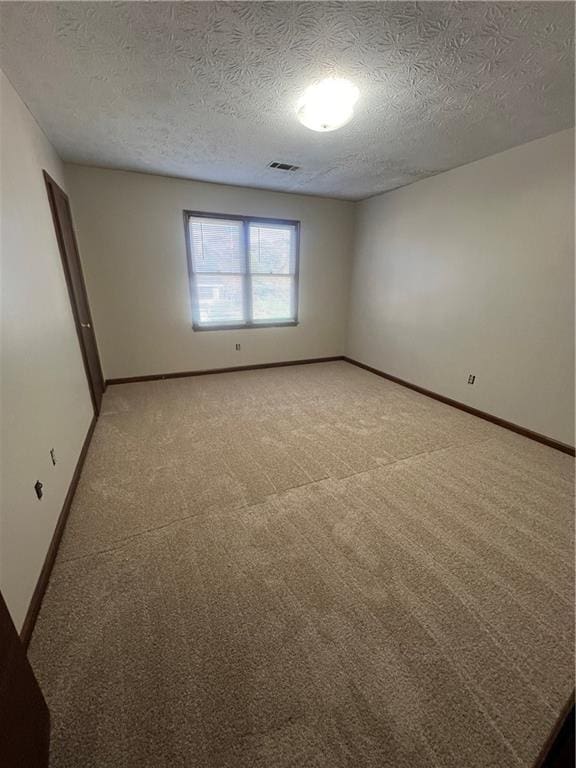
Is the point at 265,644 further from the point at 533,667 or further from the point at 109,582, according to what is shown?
the point at 533,667

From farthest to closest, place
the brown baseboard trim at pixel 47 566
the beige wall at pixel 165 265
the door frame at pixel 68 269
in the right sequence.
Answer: the beige wall at pixel 165 265 → the door frame at pixel 68 269 → the brown baseboard trim at pixel 47 566

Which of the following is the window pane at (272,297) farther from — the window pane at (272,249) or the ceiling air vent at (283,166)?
the ceiling air vent at (283,166)

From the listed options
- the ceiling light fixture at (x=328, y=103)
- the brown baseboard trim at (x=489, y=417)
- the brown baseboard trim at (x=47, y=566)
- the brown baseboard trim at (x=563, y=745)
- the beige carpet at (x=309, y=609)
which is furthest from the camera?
the brown baseboard trim at (x=489, y=417)

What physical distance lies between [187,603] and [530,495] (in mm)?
2284

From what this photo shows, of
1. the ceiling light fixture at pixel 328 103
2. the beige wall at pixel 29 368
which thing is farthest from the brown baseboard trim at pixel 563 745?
the ceiling light fixture at pixel 328 103

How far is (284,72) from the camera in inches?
66.9

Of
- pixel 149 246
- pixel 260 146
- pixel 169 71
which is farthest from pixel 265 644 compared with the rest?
pixel 149 246

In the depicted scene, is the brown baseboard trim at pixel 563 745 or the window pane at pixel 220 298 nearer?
the brown baseboard trim at pixel 563 745

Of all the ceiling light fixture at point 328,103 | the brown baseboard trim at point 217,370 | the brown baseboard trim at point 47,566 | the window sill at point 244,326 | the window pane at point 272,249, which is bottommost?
the brown baseboard trim at point 47,566

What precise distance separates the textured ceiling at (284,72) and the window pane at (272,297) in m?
1.80

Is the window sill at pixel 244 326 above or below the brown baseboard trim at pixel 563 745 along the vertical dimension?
above

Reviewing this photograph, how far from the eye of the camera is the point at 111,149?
2.86 meters

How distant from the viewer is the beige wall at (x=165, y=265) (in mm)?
3576

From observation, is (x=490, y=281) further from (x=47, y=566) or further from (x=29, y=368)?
(x=47, y=566)
